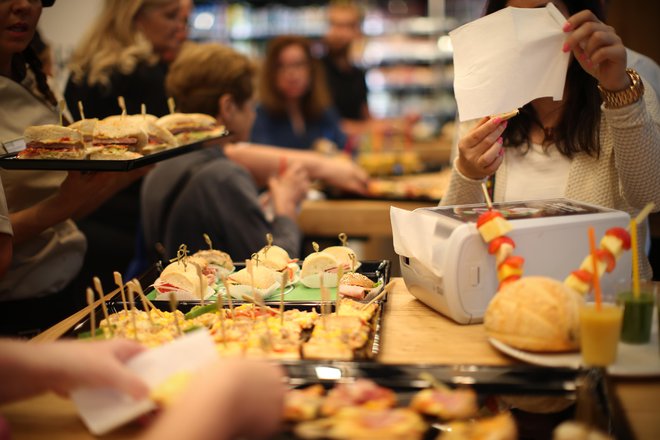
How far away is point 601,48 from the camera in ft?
6.09

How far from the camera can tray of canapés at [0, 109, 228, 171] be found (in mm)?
2104

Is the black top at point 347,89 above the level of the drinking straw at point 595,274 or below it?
above

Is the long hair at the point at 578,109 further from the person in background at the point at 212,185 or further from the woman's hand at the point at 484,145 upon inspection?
the person in background at the point at 212,185

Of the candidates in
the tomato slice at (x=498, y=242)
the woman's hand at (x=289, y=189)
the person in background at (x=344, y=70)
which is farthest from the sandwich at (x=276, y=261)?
the person in background at (x=344, y=70)

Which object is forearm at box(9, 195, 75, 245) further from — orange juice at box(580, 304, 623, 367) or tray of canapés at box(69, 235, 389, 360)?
orange juice at box(580, 304, 623, 367)

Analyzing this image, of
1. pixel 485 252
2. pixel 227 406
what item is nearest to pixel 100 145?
pixel 485 252

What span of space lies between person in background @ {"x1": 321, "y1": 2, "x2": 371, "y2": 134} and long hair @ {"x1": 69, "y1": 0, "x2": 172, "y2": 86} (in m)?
3.71

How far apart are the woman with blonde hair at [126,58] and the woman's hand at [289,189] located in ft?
2.21

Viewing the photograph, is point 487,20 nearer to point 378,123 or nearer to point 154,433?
point 154,433

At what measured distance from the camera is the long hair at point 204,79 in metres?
3.32

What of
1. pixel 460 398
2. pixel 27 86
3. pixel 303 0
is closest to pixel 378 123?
pixel 303 0

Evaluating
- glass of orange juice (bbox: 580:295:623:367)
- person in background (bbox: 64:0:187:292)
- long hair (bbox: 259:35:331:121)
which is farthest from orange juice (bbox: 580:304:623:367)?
long hair (bbox: 259:35:331:121)

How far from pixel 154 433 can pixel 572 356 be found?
2.87ft

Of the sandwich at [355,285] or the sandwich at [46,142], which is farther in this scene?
the sandwich at [46,142]
